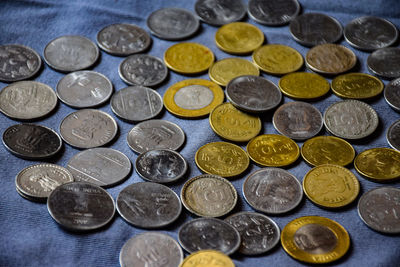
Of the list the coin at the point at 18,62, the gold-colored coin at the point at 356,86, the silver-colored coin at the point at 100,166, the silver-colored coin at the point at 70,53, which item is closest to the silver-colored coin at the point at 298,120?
the gold-colored coin at the point at 356,86

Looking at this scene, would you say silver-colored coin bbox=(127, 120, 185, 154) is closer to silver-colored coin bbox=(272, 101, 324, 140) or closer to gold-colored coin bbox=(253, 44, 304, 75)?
silver-colored coin bbox=(272, 101, 324, 140)

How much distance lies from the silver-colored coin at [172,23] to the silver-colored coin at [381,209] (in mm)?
953

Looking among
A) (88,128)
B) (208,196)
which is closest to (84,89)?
(88,128)

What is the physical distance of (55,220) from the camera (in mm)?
1562

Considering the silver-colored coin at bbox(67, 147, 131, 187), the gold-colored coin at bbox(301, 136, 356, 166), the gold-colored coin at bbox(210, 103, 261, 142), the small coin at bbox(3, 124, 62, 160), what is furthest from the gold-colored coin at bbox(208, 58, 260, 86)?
the small coin at bbox(3, 124, 62, 160)

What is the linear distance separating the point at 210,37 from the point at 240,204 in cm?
81

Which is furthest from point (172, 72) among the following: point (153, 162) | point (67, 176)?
point (67, 176)

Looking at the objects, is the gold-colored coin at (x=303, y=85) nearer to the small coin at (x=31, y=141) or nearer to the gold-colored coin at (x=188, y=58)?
the gold-colored coin at (x=188, y=58)

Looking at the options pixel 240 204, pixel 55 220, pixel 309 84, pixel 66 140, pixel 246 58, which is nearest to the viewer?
pixel 55 220

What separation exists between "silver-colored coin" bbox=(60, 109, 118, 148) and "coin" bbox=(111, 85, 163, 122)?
2.1 inches

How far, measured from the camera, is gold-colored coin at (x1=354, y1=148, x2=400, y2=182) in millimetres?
1727

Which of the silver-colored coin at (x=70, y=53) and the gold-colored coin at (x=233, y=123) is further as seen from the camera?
the silver-colored coin at (x=70, y=53)

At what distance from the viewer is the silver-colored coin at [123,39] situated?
2.13 metres

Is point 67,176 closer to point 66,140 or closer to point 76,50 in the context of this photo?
point 66,140
